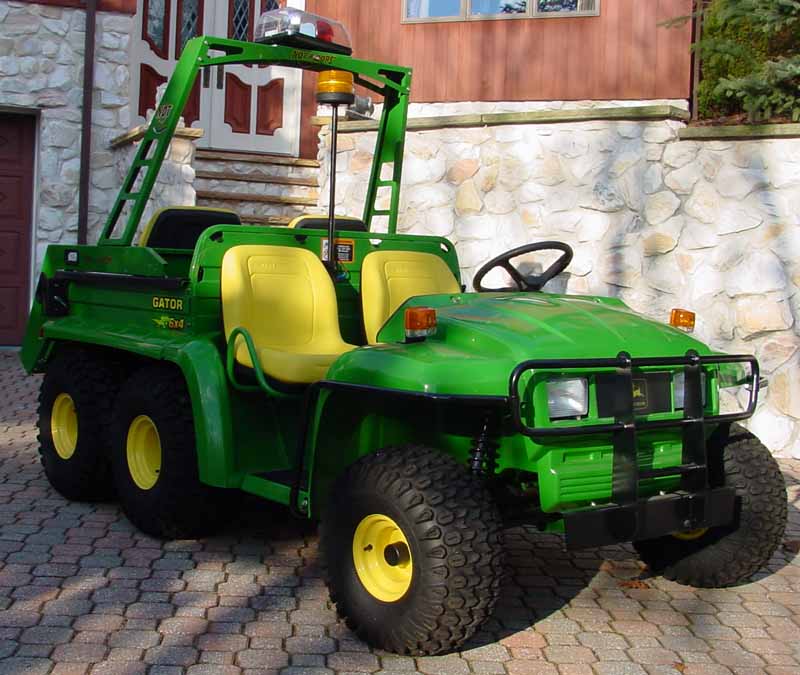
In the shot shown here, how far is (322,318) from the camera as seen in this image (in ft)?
16.6

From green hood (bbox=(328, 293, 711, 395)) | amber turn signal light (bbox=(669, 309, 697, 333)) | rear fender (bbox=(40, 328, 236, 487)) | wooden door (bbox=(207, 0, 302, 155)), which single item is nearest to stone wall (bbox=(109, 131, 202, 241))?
wooden door (bbox=(207, 0, 302, 155))

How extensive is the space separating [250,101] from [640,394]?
9.37 meters

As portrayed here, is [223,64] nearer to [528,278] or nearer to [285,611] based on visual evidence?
[528,278]

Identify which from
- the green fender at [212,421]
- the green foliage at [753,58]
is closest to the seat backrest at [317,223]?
the green fender at [212,421]

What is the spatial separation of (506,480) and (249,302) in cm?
146

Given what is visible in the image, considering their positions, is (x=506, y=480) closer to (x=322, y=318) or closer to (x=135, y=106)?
(x=322, y=318)

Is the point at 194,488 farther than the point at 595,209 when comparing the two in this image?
No

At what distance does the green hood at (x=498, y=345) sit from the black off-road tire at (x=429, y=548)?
0.28 m

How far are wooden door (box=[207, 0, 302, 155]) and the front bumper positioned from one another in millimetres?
9107

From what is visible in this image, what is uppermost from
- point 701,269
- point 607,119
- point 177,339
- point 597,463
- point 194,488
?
point 607,119

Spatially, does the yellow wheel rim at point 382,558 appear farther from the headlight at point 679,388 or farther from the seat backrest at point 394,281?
the seat backrest at point 394,281

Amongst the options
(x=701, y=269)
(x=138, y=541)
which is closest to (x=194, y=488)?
(x=138, y=541)

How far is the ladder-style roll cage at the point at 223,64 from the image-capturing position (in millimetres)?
4934

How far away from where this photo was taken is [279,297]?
4957mm
